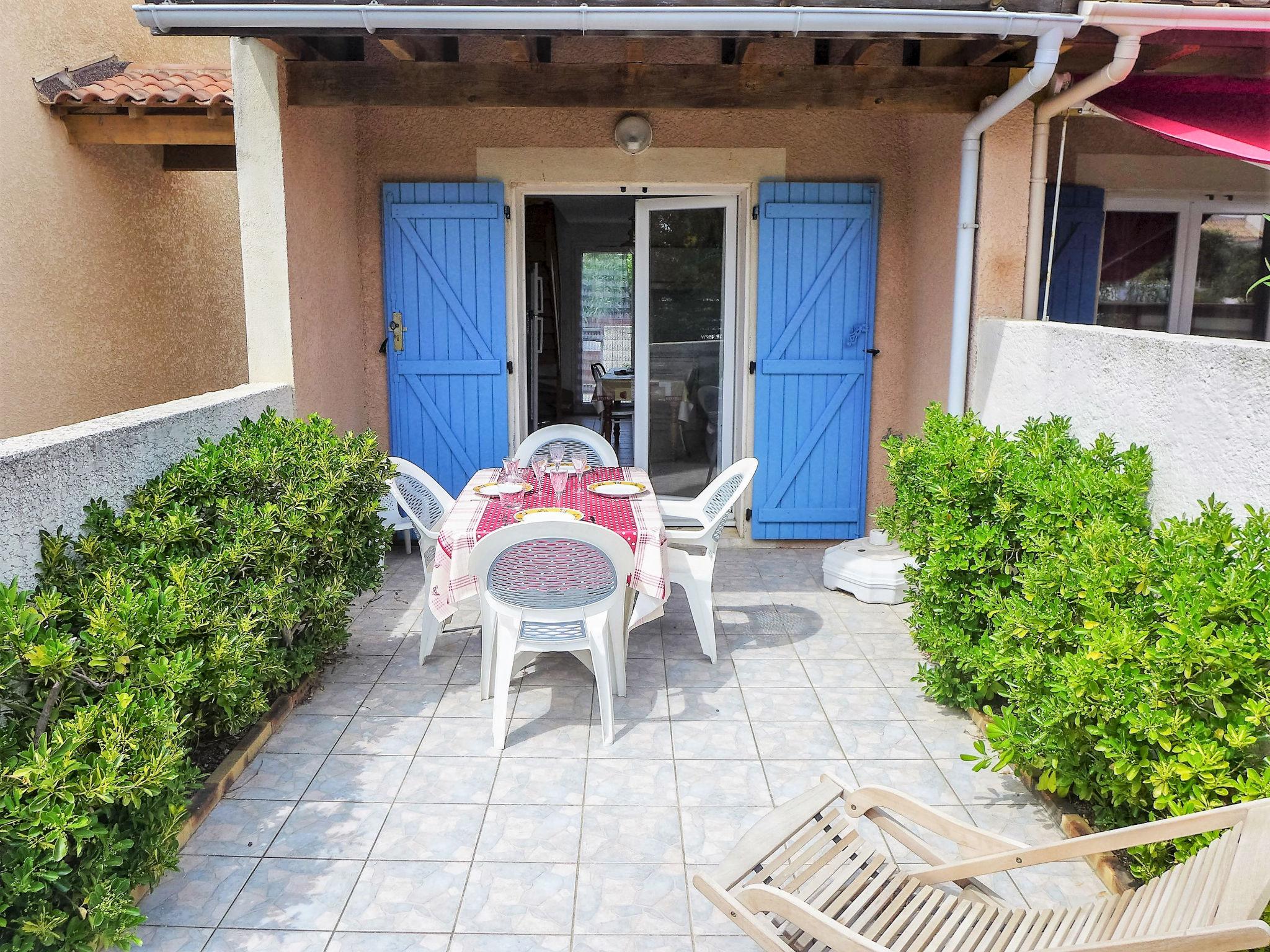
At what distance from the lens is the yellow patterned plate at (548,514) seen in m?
4.07

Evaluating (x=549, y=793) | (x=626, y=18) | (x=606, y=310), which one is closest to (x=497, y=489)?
(x=549, y=793)

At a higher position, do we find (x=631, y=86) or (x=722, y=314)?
(x=631, y=86)

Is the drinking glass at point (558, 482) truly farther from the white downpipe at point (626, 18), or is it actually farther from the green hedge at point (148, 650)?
the white downpipe at point (626, 18)

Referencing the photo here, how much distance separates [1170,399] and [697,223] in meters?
4.09

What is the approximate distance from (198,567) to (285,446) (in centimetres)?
107

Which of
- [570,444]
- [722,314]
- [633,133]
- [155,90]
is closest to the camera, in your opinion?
[570,444]

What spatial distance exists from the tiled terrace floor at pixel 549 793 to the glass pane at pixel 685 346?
2367mm

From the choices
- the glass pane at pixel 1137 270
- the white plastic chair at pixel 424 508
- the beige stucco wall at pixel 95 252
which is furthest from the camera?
the glass pane at pixel 1137 270

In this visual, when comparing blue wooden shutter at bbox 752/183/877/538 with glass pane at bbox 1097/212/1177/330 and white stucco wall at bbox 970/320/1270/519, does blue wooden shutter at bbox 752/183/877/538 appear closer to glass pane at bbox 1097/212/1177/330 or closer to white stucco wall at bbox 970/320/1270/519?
glass pane at bbox 1097/212/1177/330

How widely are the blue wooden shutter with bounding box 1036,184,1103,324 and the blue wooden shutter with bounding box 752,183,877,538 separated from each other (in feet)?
3.81

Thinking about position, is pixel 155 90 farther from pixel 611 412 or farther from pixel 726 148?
pixel 611 412

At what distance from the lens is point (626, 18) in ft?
13.2

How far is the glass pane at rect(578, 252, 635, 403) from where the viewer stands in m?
12.1

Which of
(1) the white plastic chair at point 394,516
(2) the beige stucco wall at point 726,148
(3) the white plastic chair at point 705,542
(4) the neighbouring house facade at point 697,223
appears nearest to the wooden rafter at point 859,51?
(4) the neighbouring house facade at point 697,223
